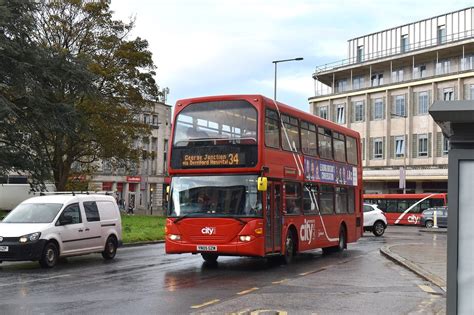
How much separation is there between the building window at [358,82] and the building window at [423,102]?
9387 mm

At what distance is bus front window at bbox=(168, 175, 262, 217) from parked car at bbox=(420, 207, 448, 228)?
33170 millimetres

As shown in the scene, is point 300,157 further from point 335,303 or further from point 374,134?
point 374,134

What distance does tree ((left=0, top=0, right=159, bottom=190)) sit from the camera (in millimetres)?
27438

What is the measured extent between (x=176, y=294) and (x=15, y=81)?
19.6 m

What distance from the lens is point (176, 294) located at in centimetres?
1087

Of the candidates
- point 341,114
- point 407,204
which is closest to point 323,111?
point 341,114

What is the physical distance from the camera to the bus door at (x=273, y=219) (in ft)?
49.4

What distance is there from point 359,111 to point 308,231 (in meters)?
56.7

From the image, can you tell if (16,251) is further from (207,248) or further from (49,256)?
(207,248)

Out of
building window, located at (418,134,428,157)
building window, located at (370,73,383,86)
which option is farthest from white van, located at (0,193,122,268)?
building window, located at (370,73,383,86)

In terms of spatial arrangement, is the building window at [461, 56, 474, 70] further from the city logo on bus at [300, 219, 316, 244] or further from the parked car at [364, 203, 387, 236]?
the city logo on bus at [300, 219, 316, 244]

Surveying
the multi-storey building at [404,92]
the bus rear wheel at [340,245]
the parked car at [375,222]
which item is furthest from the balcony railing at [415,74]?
the bus rear wheel at [340,245]

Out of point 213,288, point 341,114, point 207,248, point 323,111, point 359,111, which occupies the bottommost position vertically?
point 213,288

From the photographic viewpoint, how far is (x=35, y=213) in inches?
632
